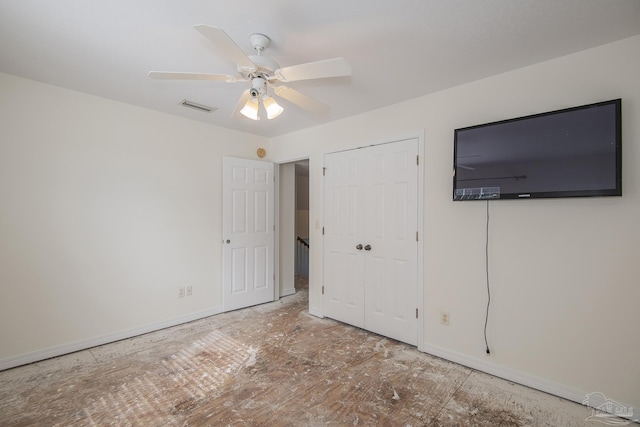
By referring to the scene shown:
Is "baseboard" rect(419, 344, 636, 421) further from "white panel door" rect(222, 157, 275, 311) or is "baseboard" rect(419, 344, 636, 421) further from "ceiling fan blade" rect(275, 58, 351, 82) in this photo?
"ceiling fan blade" rect(275, 58, 351, 82)

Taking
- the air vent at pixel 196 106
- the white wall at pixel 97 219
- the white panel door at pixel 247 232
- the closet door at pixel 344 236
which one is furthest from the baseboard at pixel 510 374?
the air vent at pixel 196 106

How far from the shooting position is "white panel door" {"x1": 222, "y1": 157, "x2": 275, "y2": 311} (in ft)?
12.3

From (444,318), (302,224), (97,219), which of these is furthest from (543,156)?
(302,224)

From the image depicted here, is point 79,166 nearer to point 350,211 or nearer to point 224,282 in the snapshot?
point 224,282

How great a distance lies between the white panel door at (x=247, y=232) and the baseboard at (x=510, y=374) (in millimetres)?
2343

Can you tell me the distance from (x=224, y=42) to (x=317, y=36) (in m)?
0.68

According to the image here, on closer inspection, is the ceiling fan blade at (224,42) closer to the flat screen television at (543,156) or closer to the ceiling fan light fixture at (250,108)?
the ceiling fan light fixture at (250,108)

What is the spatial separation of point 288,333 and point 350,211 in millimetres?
1540

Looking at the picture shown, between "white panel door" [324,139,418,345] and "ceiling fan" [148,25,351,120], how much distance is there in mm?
1209

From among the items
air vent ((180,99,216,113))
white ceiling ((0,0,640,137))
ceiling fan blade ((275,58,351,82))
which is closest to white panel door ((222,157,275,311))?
air vent ((180,99,216,113))

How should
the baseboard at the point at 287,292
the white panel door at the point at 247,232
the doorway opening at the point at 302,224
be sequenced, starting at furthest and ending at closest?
1. the doorway opening at the point at 302,224
2. the baseboard at the point at 287,292
3. the white panel door at the point at 247,232

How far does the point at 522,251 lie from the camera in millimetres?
2174

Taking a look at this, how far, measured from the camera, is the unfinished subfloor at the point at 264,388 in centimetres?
180

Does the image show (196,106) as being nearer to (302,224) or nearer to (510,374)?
(510,374)
